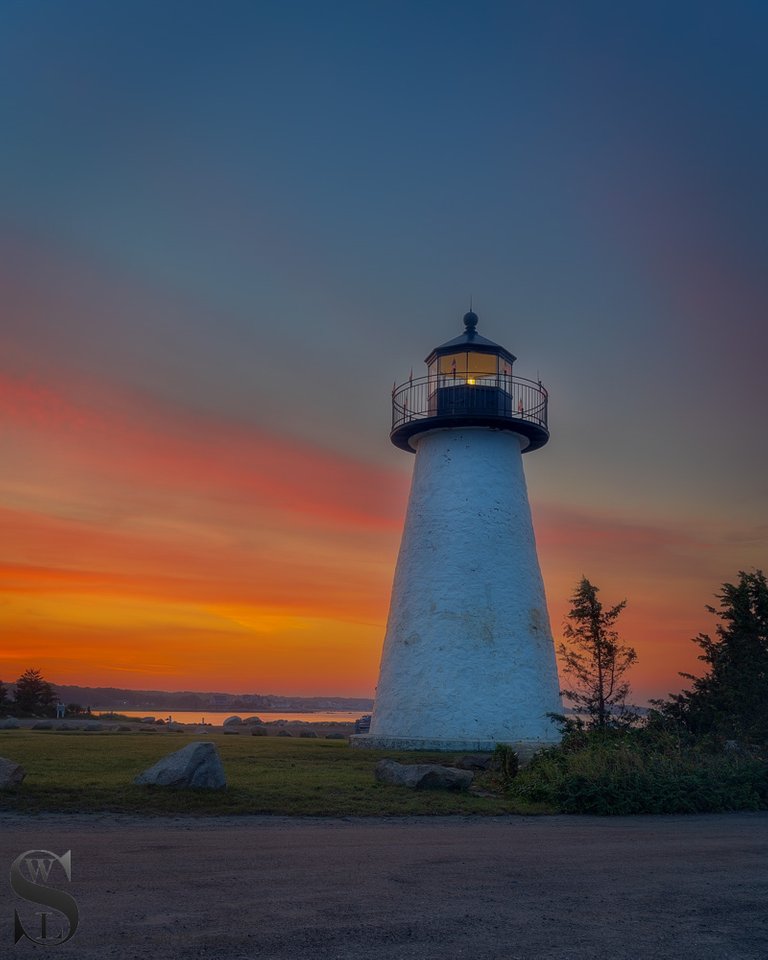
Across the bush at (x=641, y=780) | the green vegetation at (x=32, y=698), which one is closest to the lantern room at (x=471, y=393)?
the bush at (x=641, y=780)

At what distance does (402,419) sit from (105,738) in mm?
14665

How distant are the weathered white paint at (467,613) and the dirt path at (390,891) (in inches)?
547

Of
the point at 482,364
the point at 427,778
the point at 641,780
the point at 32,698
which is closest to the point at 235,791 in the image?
the point at 427,778

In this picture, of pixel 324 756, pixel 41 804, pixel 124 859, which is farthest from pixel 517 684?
pixel 124 859

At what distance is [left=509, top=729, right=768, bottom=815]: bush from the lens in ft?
52.6

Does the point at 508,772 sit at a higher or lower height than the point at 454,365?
lower

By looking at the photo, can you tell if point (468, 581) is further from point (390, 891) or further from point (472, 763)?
point (390, 891)

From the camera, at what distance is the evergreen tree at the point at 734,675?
2366 centimetres

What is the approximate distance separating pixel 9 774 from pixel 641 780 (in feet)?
37.6

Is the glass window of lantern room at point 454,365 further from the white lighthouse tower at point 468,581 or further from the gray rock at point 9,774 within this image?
the gray rock at point 9,774

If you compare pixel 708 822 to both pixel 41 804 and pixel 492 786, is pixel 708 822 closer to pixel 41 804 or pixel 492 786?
pixel 492 786

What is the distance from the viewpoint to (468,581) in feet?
93.6

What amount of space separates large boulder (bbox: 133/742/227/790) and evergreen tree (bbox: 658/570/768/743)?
1474 centimetres

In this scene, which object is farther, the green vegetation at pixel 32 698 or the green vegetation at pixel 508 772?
the green vegetation at pixel 32 698
